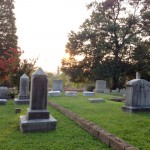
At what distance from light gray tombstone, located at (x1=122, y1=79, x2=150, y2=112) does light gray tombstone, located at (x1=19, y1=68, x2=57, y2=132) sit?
428 centimetres

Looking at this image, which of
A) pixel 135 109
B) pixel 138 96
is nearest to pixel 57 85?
pixel 138 96

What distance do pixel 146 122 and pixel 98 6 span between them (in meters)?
24.2

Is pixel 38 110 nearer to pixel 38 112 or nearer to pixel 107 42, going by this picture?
pixel 38 112

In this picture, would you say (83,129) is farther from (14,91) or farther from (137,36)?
(137,36)

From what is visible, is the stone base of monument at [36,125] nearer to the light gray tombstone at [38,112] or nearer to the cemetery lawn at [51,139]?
the light gray tombstone at [38,112]

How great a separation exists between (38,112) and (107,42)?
72.1ft

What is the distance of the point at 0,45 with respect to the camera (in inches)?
1169

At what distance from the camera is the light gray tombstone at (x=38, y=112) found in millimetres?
6773

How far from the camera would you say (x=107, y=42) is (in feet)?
91.7

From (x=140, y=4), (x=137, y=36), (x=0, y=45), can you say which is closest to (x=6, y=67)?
(x=0, y=45)

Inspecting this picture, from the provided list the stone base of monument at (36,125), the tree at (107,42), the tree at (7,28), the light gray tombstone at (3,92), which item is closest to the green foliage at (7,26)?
the tree at (7,28)

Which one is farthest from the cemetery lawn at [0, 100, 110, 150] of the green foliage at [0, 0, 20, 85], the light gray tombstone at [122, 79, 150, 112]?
the green foliage at [0, 0, 20, 85]

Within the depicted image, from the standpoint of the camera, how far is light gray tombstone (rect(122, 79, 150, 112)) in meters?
10.2

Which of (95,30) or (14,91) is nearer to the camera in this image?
(14,91)
